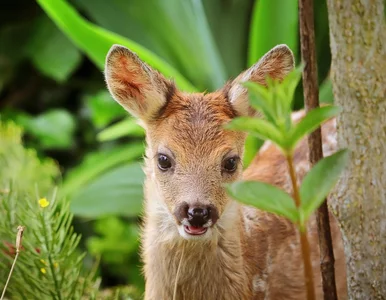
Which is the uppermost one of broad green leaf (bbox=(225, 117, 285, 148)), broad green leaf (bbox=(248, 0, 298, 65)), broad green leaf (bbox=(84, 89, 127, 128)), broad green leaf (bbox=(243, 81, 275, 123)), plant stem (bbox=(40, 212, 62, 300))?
broad green leaf (bbox=(248, 0, 298, 65))

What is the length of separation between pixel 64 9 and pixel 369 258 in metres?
1.58

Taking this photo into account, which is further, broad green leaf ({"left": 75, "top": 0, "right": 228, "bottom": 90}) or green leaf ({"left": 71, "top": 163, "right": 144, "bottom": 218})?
broad green leaf ({"left": 75, "top": 0, "right": 228, "bottom": 90})

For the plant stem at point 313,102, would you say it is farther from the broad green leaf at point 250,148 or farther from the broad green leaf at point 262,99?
the broad green leaf at point 250,148

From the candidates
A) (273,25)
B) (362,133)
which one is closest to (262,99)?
(362,133)

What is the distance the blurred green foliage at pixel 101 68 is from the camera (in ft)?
8.64

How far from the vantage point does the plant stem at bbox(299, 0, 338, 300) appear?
1.10 metres

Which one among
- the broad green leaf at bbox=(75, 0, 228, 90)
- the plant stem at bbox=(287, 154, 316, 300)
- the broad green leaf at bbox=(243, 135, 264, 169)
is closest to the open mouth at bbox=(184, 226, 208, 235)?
the plant stem at bbox=(287, 154, 316, 300)

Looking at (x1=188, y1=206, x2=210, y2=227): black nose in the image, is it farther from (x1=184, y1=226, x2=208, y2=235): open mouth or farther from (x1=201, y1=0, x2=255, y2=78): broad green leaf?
(x1=201, y1=0, x2=255, y2=78): broad green leaf

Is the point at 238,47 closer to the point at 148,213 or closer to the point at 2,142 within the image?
the point at 2,142

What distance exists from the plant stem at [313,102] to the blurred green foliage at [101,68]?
132cm

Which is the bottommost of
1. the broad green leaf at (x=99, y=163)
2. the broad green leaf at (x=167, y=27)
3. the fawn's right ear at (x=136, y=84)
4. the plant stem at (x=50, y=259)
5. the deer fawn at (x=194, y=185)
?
the plant stem at (x=50, y=259)

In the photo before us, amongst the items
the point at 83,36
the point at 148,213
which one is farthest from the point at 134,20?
the point at 148,213

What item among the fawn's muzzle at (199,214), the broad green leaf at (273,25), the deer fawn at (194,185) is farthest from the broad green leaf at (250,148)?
the fawn's muzzle at (199,214)

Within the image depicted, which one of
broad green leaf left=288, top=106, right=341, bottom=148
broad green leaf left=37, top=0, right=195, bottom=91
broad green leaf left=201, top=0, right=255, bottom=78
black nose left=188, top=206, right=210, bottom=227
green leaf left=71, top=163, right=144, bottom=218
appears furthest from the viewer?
broad green leaf left=201, top=0, right=255, bottom=78
